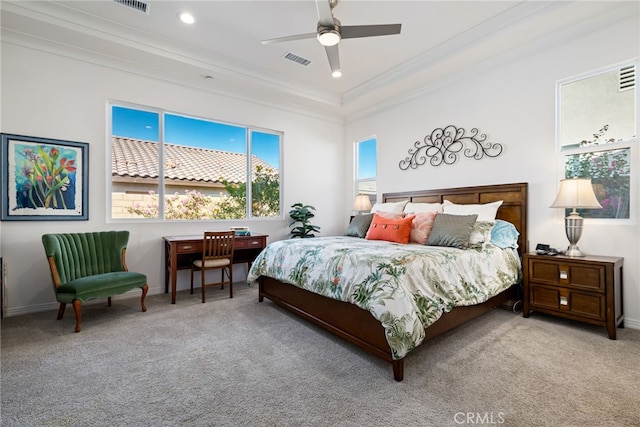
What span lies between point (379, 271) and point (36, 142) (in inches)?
160

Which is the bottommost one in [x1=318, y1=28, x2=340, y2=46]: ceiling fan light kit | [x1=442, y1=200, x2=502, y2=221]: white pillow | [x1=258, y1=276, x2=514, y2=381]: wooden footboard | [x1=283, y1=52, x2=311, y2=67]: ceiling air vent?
[x1=258, y1=276, x2=514, y2=381]: wooden footboard

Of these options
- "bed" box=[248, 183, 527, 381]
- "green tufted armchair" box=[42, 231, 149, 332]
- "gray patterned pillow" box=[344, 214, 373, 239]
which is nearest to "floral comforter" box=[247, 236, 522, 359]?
"bed" box=[248, 183, 527, 381]

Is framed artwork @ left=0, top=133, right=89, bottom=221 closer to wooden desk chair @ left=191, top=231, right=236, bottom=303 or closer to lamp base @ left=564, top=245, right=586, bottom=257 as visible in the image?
wooden desk chair @ left=191, top=231, right=236, bottom=303

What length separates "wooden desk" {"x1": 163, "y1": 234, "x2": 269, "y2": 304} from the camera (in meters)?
3.63

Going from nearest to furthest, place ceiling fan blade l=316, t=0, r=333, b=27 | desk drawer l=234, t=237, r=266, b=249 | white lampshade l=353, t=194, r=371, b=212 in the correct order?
ceiling fan blade l=316, t=0, r=333, b=27 < desk drawer l=234, t=237, r=266, b=249 < white lampshade l=353, t=194, r=371, b=212

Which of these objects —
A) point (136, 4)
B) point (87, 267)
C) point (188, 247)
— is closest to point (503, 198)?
point (188, 247)

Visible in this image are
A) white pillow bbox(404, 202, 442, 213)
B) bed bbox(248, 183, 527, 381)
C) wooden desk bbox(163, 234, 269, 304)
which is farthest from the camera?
white pillow bbox(404, 202, 442, 213)

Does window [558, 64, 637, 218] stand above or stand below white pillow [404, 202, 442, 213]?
above

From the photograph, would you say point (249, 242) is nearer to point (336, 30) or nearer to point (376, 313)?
point (376, 313)

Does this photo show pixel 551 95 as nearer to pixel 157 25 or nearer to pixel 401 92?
pixel 401 92

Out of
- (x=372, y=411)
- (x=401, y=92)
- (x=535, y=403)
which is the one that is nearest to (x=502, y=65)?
(x=401, y=92)

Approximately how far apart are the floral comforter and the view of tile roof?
2.22 meters

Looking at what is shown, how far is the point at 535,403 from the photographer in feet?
5.63

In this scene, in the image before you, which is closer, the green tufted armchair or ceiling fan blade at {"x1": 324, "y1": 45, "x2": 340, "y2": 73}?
the green tufted armchair
